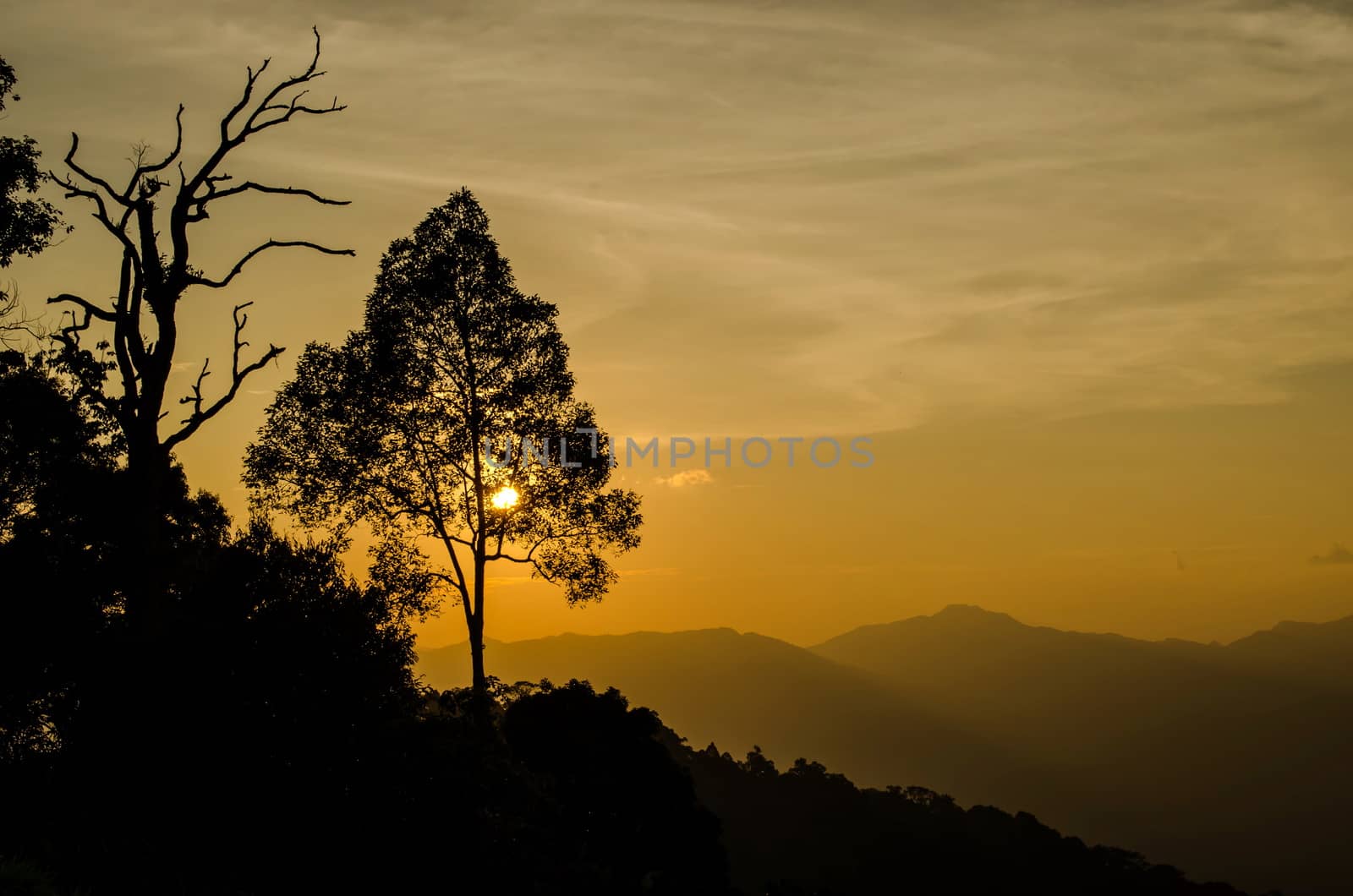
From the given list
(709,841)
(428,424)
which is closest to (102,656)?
(428,424)

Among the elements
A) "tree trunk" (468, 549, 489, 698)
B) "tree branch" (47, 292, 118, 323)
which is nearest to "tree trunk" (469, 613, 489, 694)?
"tree trunk" (468, 549, 489, 698)

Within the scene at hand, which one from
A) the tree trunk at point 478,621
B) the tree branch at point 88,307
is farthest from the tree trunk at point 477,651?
the tree branch at point 88,307

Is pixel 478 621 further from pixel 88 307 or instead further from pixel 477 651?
pixel 88 307

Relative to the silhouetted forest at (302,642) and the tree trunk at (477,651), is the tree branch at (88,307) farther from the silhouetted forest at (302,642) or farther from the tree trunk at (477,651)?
the tree trunk at (477,651)

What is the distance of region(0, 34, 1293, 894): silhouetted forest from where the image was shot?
20.3 metres

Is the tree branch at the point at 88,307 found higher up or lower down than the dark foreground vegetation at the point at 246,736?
higher up

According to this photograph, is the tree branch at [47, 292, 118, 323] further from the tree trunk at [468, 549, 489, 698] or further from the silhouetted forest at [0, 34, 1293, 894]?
the tree trunk at [468, 549, 489, 698]

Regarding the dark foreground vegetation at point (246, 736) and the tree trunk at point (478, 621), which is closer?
the dark foreground vegetation at point (246, 736)

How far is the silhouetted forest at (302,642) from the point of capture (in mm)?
20297

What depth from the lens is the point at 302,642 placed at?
914 inches

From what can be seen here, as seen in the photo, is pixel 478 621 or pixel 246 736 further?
pixel 478 621

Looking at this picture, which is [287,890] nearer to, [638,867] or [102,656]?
[102,656]

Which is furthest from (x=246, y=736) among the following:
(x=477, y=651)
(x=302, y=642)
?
(x=477, y=651)

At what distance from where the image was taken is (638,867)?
3412 cm
